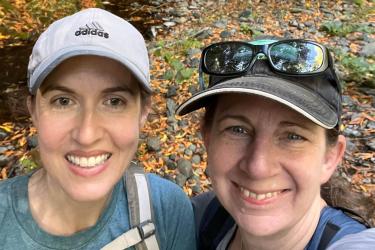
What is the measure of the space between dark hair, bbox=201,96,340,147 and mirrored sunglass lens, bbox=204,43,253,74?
15cm

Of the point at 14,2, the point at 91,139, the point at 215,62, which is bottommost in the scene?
the point at 14,2

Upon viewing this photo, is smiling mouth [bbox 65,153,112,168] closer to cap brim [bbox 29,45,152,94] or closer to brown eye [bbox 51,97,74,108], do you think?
brown eye [bbox 51,97,74,108]

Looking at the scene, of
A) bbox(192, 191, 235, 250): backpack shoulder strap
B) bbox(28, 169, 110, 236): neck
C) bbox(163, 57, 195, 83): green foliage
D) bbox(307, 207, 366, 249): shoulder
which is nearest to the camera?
bbox(307, 207, 366, 249): shoulder

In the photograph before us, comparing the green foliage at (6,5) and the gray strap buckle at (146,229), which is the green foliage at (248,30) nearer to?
the green foliage at (6,5)

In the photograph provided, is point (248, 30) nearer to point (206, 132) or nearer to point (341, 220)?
point (206, 132)

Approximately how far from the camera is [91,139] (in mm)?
1952

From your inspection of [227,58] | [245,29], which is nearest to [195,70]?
[245,29]

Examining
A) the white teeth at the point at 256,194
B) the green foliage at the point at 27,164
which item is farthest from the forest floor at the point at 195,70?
the white teeth at the point at 256,194

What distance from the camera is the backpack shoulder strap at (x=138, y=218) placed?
2.21 metres

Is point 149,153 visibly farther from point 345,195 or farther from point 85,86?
point 85,86

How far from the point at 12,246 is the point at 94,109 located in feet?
2.59

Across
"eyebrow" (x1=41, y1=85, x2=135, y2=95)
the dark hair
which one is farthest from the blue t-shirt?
"eyebrow" (x1=41, y1=85, x2=135, y2=95)

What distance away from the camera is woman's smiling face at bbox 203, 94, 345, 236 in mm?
1901

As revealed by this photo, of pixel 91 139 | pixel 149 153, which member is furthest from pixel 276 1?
pixel 91 139
